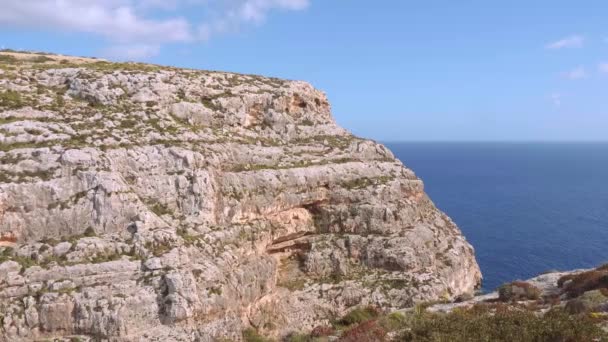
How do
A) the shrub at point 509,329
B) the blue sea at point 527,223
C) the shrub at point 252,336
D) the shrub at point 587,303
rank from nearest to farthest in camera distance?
1. the shrub at point 509,329
2. the shrub at point 587,303
3. the shrub at point 252,336
4. the blue sea at point 527,223

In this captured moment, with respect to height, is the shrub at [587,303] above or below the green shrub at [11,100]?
below

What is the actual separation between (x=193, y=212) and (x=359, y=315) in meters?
14.4

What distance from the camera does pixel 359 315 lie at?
3591cm

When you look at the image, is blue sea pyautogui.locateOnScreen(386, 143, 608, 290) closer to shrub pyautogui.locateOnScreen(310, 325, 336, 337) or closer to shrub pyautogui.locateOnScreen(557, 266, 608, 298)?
shrub pyautogui.locateOnScreen(557, 266, 608, 298)

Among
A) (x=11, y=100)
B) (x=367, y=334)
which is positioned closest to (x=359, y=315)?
(x=367, y=334)

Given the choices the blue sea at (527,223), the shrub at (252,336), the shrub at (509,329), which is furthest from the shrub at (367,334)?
the blue sea at (527,223)

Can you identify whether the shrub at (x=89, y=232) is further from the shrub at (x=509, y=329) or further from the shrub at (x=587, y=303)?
the shrub at (x=587, y=303)

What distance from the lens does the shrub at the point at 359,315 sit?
35.4 m

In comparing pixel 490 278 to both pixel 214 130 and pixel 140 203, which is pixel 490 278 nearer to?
pixel 214 130

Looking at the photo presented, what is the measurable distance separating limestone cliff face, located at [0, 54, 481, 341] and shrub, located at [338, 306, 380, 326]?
1.90 meters

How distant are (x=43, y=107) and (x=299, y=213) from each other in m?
21.5

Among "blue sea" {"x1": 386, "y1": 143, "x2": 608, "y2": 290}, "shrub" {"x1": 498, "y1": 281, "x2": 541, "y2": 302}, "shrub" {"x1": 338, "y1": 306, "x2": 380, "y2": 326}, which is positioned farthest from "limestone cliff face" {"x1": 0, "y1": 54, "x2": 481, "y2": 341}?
"blue sea" {"x1": 386, "y1": 143, "x2": 608, "y2": 290}

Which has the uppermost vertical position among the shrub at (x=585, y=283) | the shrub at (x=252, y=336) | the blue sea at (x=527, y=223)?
the shrub at (x=585, y=283)

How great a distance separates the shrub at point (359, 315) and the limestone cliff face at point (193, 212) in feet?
6.24
